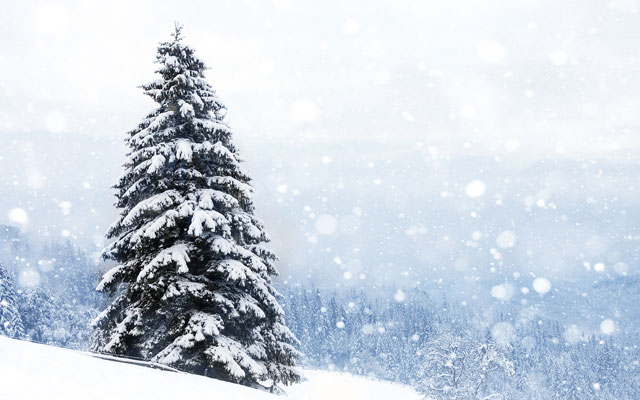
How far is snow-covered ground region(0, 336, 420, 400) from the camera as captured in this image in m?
6.07

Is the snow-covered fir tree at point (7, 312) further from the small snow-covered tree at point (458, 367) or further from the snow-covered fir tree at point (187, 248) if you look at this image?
the small snow-covered tree at point (458, 367)

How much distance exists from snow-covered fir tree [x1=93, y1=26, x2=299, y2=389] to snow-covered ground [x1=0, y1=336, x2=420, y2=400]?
3695 mm

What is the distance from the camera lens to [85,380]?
7078 mm

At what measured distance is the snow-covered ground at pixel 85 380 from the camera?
239 inches

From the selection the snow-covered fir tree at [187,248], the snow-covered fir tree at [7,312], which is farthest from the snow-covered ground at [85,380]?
the snow-covered fir tree at [7,312]

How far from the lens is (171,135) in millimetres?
14547

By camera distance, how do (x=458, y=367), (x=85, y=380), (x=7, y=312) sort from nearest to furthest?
(x=85, y=380)
(x=7, y=312)
(x=458, y=367)

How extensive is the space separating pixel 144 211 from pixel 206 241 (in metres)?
1.75

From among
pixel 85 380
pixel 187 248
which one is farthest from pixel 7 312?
pixel 85 380

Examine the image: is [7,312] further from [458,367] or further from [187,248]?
[187,248]

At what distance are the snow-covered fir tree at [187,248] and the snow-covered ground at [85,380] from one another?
3.70 metres

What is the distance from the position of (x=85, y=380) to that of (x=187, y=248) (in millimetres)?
6532

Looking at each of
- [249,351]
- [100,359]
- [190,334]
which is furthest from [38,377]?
[249,351]

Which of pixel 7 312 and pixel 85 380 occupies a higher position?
pixel 85 380
